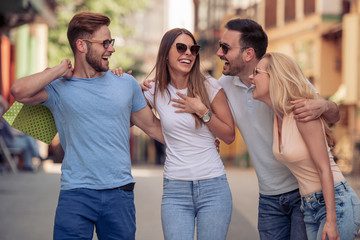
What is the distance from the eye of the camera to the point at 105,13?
2477 centimetres

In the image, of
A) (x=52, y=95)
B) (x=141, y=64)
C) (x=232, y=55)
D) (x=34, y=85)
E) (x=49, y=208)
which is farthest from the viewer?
(x=141, y=64)

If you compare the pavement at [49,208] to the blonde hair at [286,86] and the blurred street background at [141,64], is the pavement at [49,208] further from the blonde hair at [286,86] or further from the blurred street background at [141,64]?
the blonde hair at [286,86]

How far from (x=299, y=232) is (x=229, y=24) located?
1624 millimetres

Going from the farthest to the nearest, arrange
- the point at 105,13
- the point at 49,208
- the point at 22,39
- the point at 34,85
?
1. the point at 105,13
2. the point at 22,39
3. the point at 49,208
4. the point at 34,85

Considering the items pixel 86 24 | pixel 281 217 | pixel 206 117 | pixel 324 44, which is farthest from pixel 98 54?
pixel 324 44

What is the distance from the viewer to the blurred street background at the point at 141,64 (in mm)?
9211

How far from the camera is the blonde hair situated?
3805mm

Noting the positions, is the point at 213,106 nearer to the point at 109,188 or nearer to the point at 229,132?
the point at 229,132

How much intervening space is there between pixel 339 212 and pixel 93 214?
55.7 inches

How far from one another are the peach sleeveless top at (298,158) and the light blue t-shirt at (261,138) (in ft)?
0.95

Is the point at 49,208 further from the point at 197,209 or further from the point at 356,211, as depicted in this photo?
the point at 356,211

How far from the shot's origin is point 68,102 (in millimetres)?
3855

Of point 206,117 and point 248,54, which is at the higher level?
point 248,54

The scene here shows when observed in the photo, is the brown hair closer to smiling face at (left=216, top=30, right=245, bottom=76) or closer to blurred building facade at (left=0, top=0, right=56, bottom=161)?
smiling face at (left=216, top=30, right=245, bottom=76)
